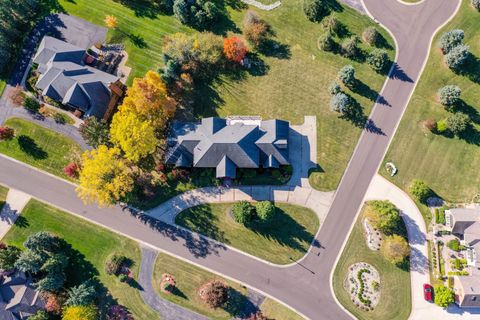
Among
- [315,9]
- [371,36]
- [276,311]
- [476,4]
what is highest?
[476,4]

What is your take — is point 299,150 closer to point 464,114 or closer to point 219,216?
point 219,216

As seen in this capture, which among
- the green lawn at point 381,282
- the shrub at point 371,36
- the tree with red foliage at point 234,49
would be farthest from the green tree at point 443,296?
the tree with red foliage at point 234,49

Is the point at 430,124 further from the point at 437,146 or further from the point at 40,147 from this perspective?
the point at 40,147

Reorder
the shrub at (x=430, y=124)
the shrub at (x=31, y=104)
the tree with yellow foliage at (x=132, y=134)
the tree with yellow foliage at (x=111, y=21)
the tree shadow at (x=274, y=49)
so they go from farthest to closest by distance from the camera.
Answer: the tree with yellow foliage at (x=111, y=21), the tree shadow at (x=274, y=49), the shrub at (x=31, y=104), the shrub at (x=430, y=124), the tree with yellow foliage at (x=132, y=134)

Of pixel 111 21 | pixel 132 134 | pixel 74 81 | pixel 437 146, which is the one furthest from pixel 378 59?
pixel 74 81

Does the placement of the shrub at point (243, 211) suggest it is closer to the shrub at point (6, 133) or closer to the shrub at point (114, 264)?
the shrub at point (114, 264)

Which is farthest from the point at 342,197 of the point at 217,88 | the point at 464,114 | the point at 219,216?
the point at 217,88
